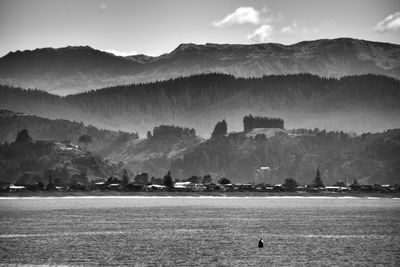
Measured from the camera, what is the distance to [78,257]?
594 feet

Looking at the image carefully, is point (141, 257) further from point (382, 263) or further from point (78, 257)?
point (382, 263)

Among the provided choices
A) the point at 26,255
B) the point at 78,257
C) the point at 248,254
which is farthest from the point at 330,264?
the point at 26,255

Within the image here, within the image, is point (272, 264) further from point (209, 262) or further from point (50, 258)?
point (50, 258)

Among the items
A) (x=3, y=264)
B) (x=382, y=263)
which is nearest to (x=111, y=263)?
(x=3, y=264)

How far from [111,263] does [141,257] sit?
12.5 metres

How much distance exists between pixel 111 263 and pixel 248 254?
3497 centimetres

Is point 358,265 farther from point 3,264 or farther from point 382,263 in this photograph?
point 3,264

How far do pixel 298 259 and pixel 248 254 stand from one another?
14.0 meters

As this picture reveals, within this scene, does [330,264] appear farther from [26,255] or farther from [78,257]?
[26,255]

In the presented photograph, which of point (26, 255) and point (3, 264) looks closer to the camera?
point (3, 264)

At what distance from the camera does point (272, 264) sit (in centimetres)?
17162

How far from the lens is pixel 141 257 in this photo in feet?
598

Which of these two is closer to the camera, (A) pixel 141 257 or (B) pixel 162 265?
(B) pixel 162 265

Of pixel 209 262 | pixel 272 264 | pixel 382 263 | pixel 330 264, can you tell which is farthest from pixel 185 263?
pixel 382 263
